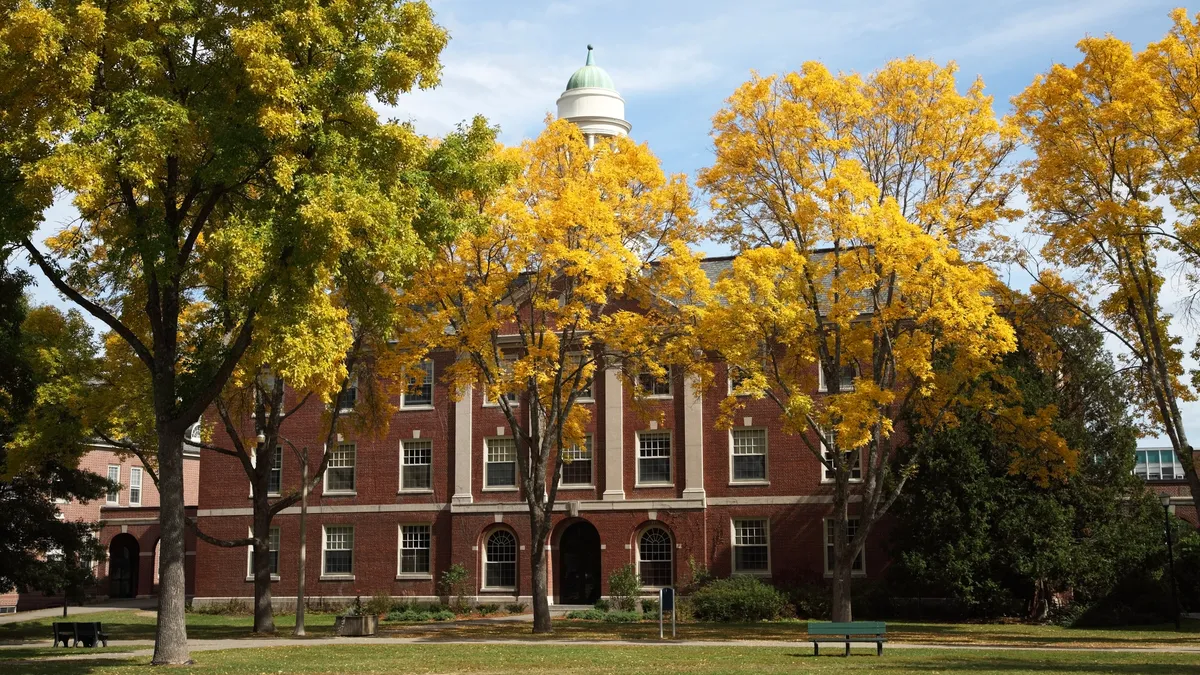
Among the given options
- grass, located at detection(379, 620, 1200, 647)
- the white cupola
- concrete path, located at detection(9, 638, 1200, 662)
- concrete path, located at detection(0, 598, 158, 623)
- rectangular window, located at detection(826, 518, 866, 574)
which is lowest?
concrete path, located at detection(0, 598, 158, 623)

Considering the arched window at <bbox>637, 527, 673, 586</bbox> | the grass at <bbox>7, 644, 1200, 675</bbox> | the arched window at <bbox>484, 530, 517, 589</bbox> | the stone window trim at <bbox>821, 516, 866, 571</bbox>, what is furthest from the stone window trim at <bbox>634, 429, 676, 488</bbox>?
the grass at <bbox>7, 644, 1200, 675</bbox>

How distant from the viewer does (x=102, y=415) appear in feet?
95.1

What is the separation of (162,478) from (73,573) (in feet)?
43.0

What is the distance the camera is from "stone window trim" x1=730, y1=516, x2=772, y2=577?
41481 millimetres

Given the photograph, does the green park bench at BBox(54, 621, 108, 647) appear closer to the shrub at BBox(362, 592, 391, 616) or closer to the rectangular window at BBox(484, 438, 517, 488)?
the shrub at BBox(362, 592, 391, 616)

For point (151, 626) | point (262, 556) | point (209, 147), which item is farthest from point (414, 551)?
point (209, 147)

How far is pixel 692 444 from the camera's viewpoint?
4253 cm

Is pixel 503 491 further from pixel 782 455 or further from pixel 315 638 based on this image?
pixel 315 638

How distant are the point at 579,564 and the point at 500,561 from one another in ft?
10.0

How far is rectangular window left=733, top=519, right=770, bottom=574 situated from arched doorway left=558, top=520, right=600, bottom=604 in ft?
17.9

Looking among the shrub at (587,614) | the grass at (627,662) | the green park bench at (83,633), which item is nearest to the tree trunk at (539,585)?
the grass at (627,662)

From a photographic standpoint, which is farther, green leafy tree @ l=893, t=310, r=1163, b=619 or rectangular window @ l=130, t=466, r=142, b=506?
rectangular window @ l=130, t=466, r=142, b=506

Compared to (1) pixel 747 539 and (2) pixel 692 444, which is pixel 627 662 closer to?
(1) pixel 747 539

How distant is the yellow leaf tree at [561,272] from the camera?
2928 cm
